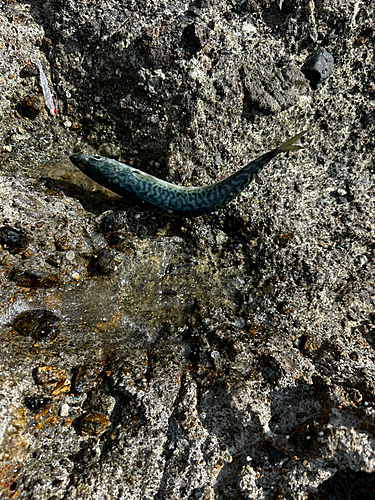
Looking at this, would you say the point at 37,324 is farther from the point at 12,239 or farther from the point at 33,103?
the point at 33,103

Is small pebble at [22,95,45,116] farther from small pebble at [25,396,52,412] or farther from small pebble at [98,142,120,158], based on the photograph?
small pebble at [25,396,52,412]

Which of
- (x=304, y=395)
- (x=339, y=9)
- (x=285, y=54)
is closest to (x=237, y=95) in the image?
(x=285, y=54)

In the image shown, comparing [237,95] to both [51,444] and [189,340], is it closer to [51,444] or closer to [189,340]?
[189,340]

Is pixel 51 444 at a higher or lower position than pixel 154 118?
lower

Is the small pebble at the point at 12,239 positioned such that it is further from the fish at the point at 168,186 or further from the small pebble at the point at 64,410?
the small pebble at the point at 64,410

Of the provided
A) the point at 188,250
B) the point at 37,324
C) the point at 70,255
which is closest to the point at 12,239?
the point at 70,255

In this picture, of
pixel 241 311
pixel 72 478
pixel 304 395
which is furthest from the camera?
pixel 241 311

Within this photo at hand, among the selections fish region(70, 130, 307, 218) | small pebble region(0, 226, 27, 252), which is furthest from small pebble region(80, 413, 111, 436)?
fish region(70, 130, 307, 218)
